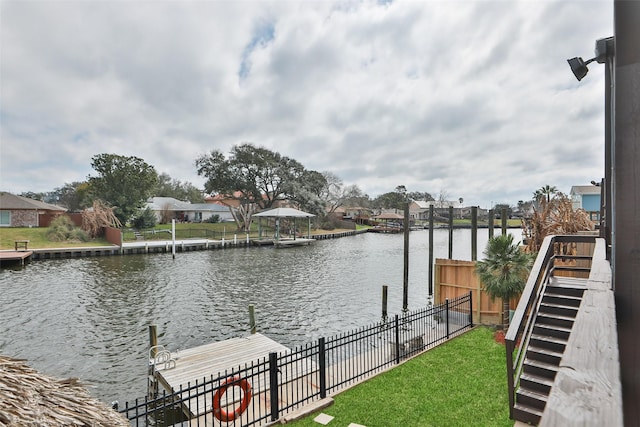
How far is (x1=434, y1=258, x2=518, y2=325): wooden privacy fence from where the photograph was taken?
11.7 meters

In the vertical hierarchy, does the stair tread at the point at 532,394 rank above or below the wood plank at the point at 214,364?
above

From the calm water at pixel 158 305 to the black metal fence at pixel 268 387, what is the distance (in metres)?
2.53

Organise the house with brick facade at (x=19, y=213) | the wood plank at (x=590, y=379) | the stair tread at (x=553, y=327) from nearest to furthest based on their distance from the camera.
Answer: the wood plank at (x=590, y=379)
the stair tread at (x=553, y=327)
the house with brick facade at (x=19, y=213)

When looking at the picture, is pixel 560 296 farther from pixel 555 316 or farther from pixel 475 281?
pixel 475 281

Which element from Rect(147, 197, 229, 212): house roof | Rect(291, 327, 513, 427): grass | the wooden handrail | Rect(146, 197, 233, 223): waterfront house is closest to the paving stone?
Rect(291, 327, 513, 427): grass

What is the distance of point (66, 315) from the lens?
546 inches

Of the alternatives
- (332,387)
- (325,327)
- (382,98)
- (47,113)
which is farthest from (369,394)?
(47,113)

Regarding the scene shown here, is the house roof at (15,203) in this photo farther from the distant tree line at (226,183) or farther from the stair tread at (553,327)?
the stair tread at (553,327)

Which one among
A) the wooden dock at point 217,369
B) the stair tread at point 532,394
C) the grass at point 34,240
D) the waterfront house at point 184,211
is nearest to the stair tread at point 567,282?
the stair tread at point 532,394

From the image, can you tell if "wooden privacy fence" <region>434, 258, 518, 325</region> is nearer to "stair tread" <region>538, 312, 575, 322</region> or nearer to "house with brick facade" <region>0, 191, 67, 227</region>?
"stair tread" <region>538, 312, 575, 322</region>

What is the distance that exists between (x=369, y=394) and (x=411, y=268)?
1996cm

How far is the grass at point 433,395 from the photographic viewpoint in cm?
599

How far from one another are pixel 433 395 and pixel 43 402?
653 cm

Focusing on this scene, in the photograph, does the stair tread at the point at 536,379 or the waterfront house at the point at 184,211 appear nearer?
the stair tread at the point at 536,379
